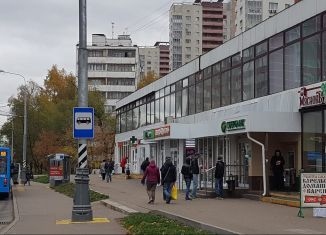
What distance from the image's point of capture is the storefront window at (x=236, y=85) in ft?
98.7

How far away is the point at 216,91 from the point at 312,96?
11.7m

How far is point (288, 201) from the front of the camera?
20609mm

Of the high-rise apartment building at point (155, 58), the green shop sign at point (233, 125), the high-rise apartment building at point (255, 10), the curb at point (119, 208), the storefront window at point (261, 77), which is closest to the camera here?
the curb at point (119, 208)

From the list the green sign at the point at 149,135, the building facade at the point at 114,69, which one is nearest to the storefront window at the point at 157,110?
the green sign at the point at 149,135

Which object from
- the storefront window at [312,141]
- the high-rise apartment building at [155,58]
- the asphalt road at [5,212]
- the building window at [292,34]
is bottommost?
the asphalt road at [5,212]

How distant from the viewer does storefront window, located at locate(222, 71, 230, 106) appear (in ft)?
103

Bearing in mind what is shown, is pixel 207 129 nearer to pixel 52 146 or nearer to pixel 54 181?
pixel 54 181

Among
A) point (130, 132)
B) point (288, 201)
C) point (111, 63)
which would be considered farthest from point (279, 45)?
point (111, 63)

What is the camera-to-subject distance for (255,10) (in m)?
114

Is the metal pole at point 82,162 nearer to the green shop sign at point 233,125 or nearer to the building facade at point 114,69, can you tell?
the green shop sign at point 233,125

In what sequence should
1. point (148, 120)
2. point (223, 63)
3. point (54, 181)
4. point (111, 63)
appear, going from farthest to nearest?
point (111, 63)
point (148, 120)
point (54, 181)
point (223, 63)

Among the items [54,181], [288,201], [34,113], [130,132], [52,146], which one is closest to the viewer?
[288,201]

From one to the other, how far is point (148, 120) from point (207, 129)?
19.8 meters

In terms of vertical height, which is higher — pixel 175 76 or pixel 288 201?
pixel 175 76
